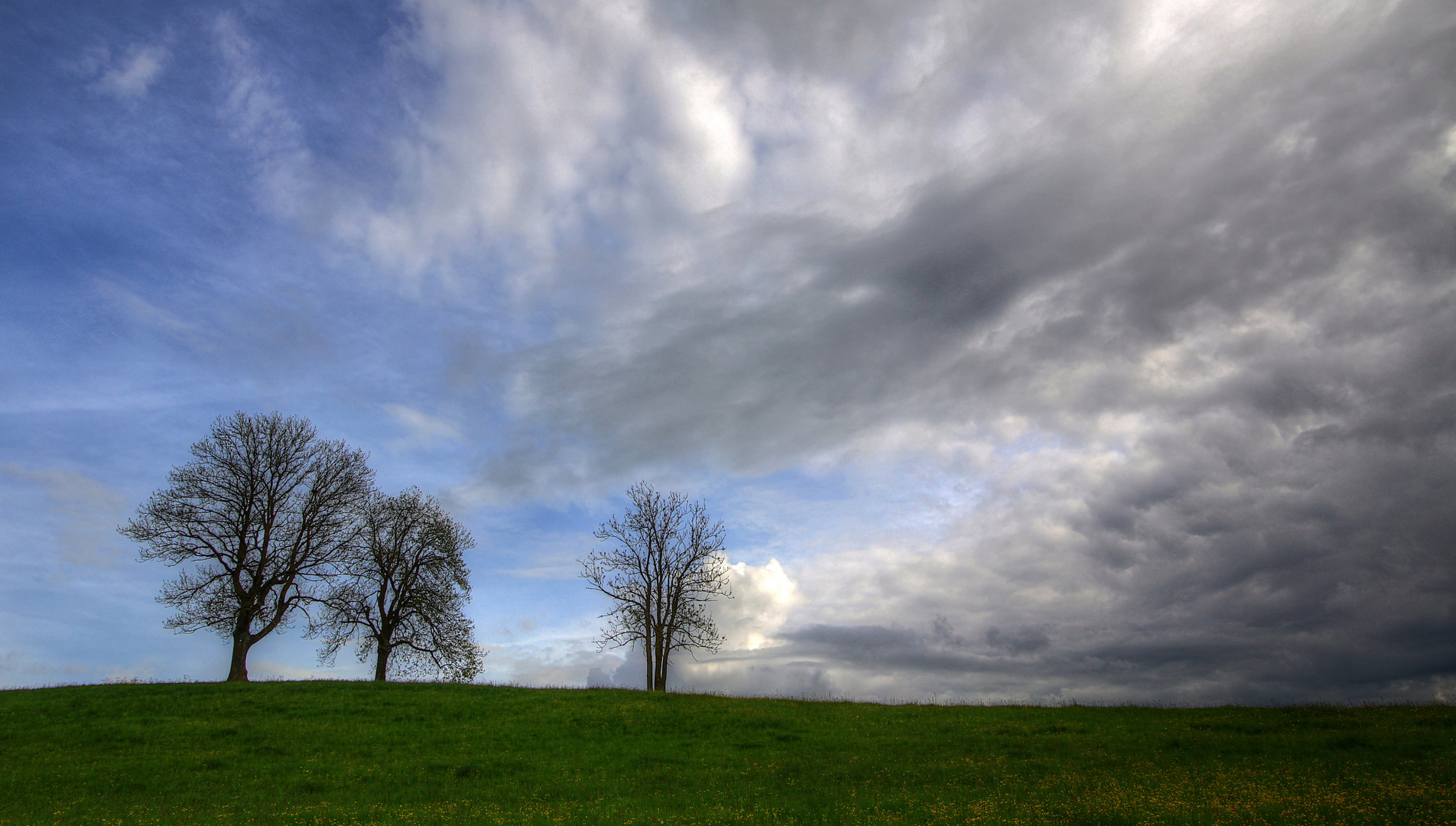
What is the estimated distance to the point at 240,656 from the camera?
130 ft

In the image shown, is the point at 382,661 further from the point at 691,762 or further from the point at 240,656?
the point at 691,762

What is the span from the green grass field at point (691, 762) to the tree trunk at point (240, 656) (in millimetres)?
5213

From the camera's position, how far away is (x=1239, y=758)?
21.3 metres

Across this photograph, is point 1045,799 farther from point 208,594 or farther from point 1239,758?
point 208,594

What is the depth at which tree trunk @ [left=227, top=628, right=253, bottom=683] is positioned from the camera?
39.0m

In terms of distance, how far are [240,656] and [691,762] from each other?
96.1 ft

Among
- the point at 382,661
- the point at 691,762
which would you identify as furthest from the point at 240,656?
the point at 691,762

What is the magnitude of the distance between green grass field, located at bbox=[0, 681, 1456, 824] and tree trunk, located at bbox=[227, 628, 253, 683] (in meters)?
5.21

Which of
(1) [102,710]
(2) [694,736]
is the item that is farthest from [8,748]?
(2) [694,736]

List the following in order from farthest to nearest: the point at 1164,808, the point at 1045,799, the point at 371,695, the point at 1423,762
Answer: the point at 371,695, the point at 1423,762, the point at 1045,799, the point at 1164,808

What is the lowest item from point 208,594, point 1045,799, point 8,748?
point 1045,799

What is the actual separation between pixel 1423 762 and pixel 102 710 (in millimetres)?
44833

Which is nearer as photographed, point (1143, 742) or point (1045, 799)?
point (1045, 799)

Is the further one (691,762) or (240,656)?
(240,656)
